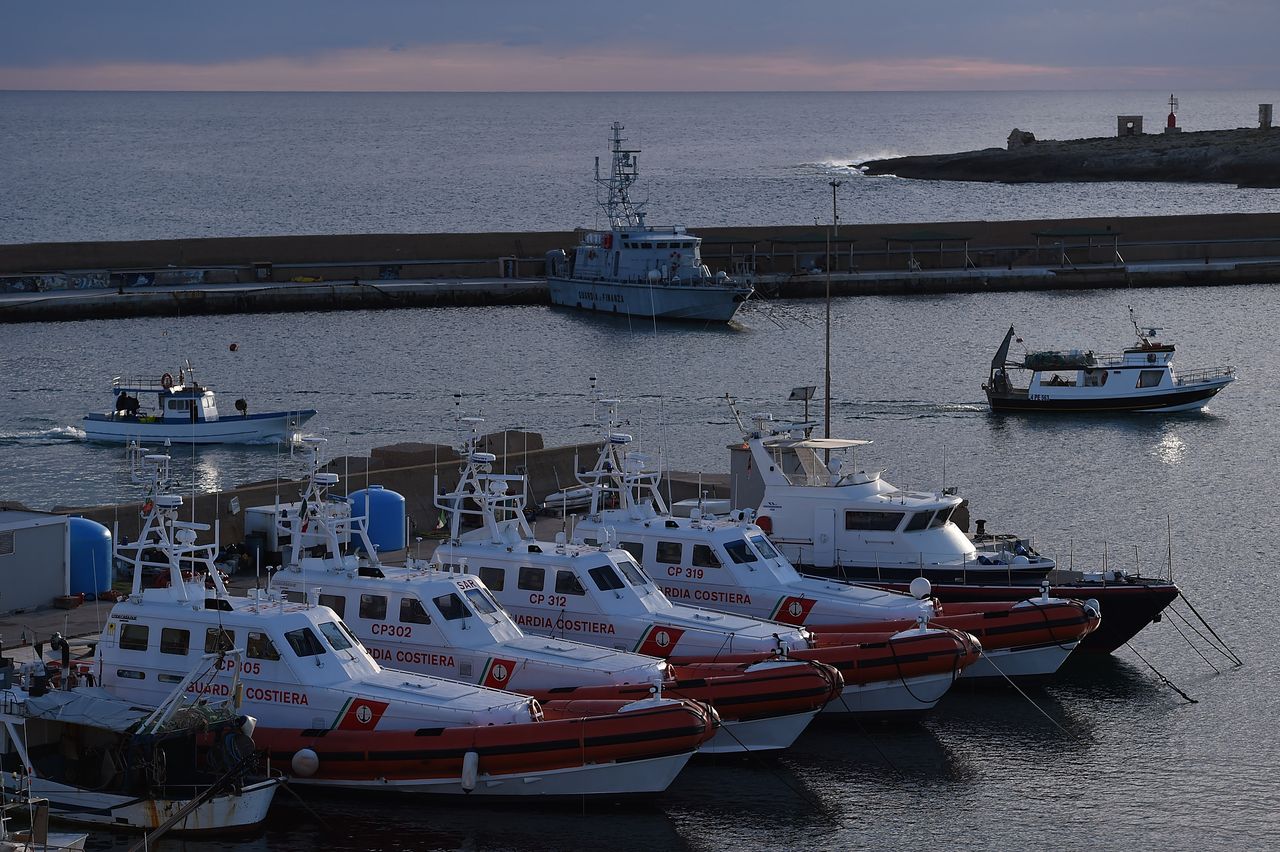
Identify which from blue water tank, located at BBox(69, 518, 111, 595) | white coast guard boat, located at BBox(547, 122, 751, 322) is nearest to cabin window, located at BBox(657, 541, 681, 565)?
blue water tank, located at BBox(69, 518, 111, 595)

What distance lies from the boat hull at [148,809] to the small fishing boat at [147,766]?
0.04 ft

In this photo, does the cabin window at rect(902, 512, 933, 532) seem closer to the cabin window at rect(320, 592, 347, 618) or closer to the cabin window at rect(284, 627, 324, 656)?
the cabin window at rect(320, 592, 347, 618)

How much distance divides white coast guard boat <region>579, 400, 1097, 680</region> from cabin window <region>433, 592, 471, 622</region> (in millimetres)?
3681

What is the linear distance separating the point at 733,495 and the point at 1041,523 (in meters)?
10.7

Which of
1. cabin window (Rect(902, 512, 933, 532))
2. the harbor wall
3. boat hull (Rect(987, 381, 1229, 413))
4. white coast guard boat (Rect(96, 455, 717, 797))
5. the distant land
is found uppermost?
the distant land

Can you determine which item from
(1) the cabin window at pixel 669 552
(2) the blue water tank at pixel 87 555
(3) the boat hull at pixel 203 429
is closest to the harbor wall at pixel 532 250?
(3) the boat hull at pixel 203 429

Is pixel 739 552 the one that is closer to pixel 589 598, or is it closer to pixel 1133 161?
pixel 589 598

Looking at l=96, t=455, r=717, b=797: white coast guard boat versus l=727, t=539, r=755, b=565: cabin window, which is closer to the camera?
l=96, t=455, r=717, b=797: white coast guard boat

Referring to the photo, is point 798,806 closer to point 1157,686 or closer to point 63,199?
point 1157,686

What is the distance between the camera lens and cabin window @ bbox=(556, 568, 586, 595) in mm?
25906

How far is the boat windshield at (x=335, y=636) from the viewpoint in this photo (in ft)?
73.1

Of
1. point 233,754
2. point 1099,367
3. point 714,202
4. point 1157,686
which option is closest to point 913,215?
point 714,202

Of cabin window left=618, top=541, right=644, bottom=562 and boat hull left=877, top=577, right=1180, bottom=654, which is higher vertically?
cabin window left=618, top=541, right=644, bottom=562

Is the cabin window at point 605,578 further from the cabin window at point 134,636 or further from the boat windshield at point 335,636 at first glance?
the cabin window at point 134,636
